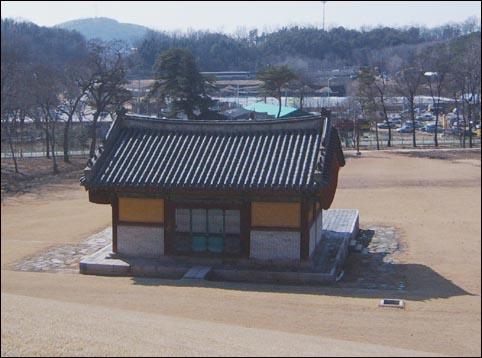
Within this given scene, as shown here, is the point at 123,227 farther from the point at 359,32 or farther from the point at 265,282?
the point at 359,32

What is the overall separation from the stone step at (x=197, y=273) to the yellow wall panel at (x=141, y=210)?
130 centimetres

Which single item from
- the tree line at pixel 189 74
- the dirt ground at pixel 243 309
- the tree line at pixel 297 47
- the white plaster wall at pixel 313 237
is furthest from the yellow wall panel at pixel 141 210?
the tree line at pixel 297 47

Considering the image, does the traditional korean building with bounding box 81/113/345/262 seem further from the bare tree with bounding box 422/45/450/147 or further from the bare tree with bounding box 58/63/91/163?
the bare tree with bounding box 422/45/450/147

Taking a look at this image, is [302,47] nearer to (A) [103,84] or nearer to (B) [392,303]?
(A) [103,84]

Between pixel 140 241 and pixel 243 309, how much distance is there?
14.9ft

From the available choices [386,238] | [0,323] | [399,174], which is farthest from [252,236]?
[399,174]

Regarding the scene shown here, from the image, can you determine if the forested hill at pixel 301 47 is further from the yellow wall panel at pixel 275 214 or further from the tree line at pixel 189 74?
the yellow wall panel at pixel 275 214

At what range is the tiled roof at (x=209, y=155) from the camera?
1356 centimetres

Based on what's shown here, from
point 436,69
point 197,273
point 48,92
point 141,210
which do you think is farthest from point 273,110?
point 197,273

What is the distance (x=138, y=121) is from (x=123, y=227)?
8.67 ft

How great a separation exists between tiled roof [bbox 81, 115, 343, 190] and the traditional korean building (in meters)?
0.02

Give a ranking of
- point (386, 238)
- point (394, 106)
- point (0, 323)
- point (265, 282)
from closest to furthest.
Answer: point (0, 323) < point (265, 282) < point (386, 238) < point (394, 106)

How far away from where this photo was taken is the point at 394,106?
160ft

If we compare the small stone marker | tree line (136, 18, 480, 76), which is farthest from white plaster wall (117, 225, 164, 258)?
tree line (136, 18, 480, 76)
